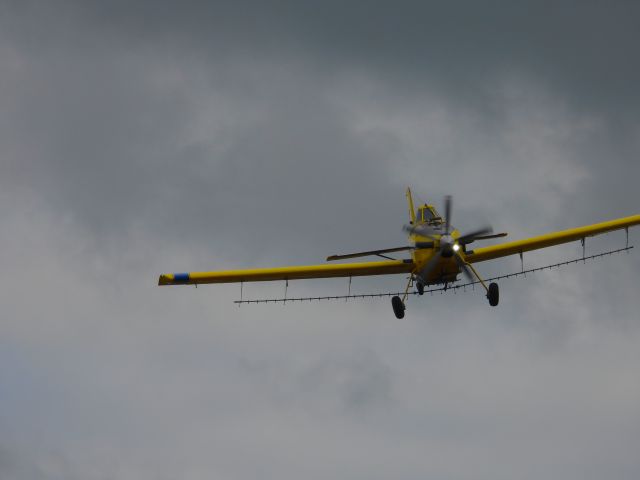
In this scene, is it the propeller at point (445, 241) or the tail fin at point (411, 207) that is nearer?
the propeller at point (445, 241)

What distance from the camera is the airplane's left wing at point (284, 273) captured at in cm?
5884

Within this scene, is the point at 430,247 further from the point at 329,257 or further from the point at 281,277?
the point at 281,277

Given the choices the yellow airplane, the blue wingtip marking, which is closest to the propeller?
the yellow airplane

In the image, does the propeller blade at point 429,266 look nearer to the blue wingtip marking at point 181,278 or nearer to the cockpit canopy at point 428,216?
the cockpit canopy at point 428,216

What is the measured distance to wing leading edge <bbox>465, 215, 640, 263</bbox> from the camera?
190 feet

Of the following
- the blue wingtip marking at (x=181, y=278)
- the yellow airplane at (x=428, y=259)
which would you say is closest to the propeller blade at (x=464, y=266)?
the yellow airplane at (x=428, y=259)

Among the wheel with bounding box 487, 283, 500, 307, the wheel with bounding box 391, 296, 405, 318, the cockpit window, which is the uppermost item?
→ the cockpit window

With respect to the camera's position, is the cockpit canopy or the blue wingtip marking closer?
the cockpit canopy

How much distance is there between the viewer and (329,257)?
54406mm

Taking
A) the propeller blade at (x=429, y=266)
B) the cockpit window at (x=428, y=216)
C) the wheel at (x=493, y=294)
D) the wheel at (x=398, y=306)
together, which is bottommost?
the wheel at (x=398, y=306)

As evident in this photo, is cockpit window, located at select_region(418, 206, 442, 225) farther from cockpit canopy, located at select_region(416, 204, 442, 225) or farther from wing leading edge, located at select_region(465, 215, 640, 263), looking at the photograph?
wing leading edge, located at select_region(465, 215, 640, 263)

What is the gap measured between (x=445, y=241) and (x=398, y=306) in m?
4.66

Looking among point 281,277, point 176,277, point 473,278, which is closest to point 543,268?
point 473,278

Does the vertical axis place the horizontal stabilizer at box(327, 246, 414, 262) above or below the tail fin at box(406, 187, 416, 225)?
below
